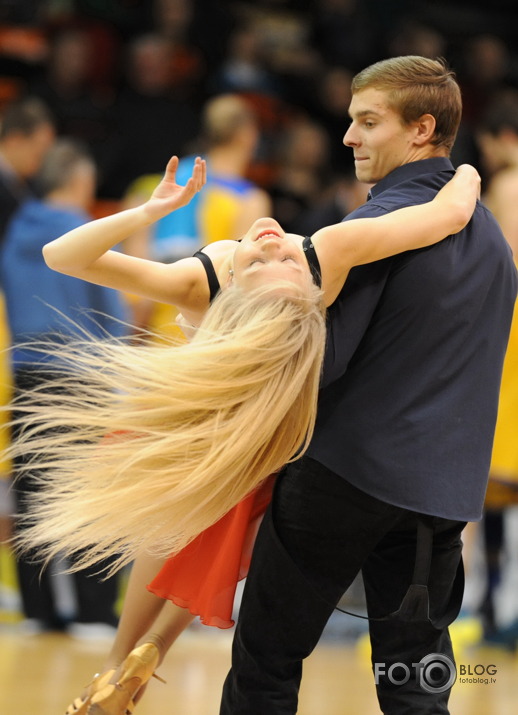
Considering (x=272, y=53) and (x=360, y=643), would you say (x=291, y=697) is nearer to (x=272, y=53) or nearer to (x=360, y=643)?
(x=360, y=643)

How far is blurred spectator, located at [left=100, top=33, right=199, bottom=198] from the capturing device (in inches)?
288

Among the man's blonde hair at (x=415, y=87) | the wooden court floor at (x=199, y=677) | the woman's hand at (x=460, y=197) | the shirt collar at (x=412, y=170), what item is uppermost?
the man's blonde hair at (x=415, y=87)

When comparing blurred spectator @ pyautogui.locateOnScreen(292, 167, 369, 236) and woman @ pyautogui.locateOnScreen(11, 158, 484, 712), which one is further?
blurred spectator @ pyautogui.locateOnScreen(292, 167, 369, 236)

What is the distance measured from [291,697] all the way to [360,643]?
2.56m

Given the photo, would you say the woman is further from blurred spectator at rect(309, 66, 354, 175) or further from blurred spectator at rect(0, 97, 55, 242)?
blurred spectator at rect(309, 66, 354, 175)

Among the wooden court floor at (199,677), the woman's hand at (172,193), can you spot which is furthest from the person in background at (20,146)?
the woman's hand at (172,193)

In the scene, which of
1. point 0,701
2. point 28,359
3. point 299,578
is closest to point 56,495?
point 299,578

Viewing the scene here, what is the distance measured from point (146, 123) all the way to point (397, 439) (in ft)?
16.7

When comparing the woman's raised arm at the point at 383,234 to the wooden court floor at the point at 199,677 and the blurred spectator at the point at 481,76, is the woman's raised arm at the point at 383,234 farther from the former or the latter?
the blurred spectator at the point at 481,76

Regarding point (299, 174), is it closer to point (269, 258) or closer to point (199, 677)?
point (199, 677)

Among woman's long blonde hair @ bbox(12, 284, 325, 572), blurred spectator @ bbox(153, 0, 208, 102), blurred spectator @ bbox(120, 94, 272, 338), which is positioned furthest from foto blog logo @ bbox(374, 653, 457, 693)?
blurred spectator @ bbox(153, 0, 208, 102)

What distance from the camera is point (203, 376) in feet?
8.62

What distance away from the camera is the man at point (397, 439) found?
105 inches

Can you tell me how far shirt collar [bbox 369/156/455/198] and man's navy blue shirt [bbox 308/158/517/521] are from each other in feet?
0.31
